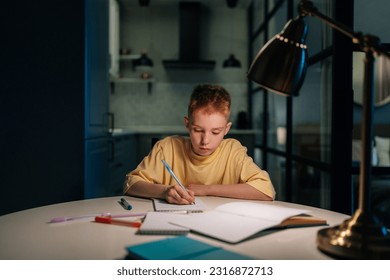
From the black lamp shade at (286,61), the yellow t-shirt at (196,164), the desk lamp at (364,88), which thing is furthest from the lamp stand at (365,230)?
the yellow t-shirt at (196,164)

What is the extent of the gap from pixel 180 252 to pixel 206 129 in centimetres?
78

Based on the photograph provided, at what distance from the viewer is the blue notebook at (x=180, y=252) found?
0.63 metres

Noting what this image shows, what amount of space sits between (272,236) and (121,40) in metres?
4.65

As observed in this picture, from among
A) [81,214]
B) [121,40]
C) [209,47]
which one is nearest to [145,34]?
[121,40]

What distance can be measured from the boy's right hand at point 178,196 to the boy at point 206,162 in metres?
0.13

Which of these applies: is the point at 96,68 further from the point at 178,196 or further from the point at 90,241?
the point at 90,241

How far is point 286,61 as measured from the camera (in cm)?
76

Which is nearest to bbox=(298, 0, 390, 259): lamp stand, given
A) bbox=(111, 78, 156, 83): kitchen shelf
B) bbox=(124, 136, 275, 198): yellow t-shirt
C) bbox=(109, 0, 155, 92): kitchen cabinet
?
bbox=(124, 136, 275, 198): yellow t-shirt

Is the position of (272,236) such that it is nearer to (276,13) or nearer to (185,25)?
(276,13)

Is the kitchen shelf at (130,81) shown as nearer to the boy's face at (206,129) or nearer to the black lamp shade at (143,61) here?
the black lamp shade at (143,61)

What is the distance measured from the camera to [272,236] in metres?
0.79

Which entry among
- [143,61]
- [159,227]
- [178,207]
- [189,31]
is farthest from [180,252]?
[189,31]

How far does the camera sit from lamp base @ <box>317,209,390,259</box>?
66 cm
